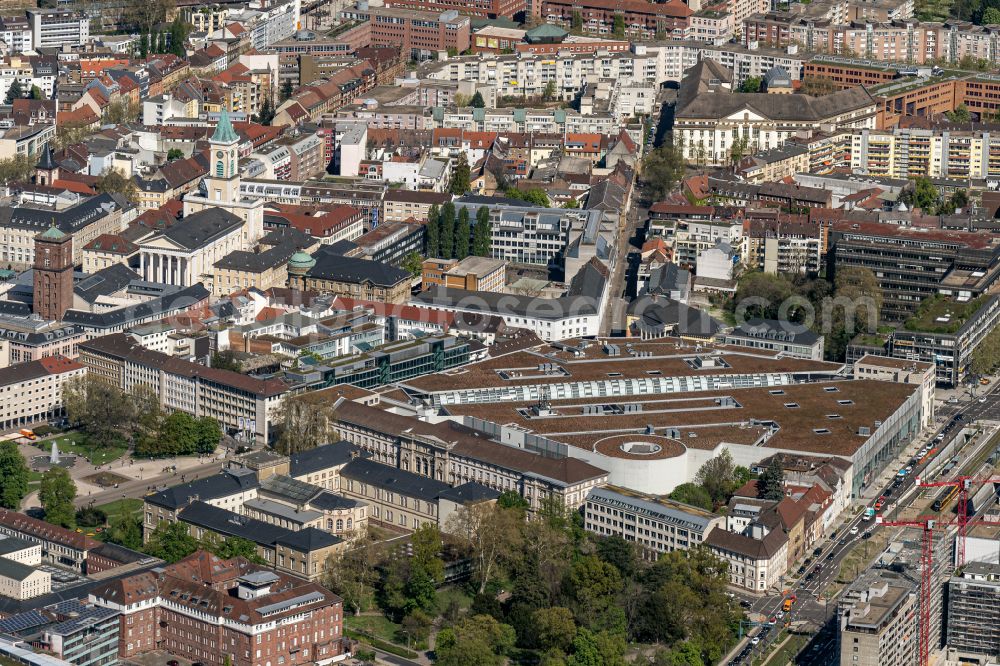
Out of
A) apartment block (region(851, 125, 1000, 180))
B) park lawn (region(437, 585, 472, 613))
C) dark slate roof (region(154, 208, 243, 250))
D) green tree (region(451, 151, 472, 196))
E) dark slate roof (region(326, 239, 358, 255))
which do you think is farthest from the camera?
apartment block (region(851, 125, 1000, 180))

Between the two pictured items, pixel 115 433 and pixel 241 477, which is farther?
pixel 115 433

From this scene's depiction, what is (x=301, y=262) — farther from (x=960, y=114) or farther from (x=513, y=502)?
(x=960, y=114)

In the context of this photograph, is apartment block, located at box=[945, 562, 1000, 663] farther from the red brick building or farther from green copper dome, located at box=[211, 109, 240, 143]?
green copper dome, located at box=[211, 109, 240, 143]

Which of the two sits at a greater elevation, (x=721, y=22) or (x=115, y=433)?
(x=721, y=22)

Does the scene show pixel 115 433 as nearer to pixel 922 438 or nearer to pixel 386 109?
pixel 922 438

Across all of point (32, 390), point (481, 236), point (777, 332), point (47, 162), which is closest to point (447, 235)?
point (481, 236)

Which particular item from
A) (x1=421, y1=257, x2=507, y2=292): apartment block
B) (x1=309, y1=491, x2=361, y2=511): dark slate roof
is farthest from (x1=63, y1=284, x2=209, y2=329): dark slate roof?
(x1=309, y1=491, x2=361, y2=511): dark slate roof

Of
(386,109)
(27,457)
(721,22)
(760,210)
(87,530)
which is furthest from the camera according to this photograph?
(721,22)

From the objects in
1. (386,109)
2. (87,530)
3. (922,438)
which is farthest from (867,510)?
(386,109)
